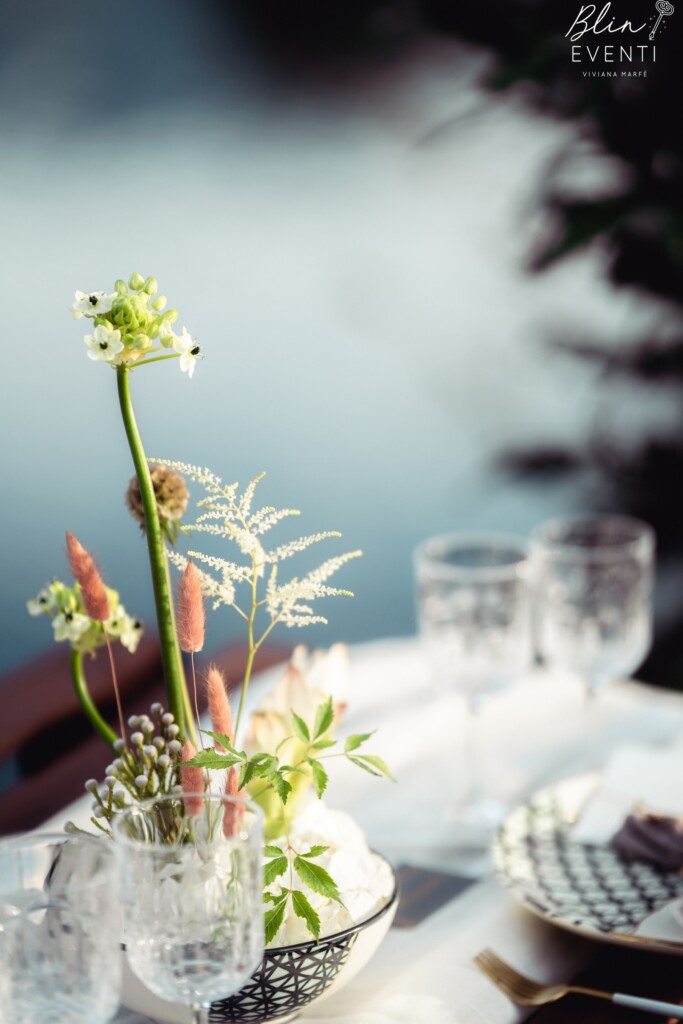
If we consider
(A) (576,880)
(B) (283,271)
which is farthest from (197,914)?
(B) (283,271)

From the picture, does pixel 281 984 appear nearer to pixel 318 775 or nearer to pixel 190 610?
pixel 318 775

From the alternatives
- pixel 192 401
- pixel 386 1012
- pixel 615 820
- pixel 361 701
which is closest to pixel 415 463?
pixel 192 401

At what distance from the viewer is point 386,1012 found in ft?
2.61

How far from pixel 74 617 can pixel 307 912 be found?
0.24 metres

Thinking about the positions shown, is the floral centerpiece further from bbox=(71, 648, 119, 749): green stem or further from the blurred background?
the blurred background

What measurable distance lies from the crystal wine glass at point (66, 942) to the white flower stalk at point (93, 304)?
0.97 feet

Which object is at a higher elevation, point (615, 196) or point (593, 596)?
point (615, 196)

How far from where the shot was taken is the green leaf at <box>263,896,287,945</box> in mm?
694

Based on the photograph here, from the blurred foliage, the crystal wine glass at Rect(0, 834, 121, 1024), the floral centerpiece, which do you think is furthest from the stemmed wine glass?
the blurred foliage

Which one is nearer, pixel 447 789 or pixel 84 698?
pixel 84 698

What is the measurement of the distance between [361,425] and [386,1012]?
3376mm

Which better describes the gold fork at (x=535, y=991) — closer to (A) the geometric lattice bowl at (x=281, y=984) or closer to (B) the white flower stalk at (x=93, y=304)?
(A) the geometric lattice bowl at (x=281, y=984)

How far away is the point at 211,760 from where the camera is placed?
671 mm

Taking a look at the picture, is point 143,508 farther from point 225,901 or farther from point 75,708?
point 75,708
